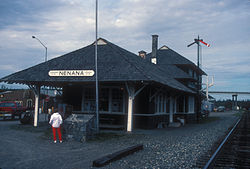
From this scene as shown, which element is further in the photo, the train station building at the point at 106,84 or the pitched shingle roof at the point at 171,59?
the pitched shingle roof at the point at 171,59

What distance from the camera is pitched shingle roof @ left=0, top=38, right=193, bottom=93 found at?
15.1 metres

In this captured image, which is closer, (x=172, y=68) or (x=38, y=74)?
(x=38, y=74)

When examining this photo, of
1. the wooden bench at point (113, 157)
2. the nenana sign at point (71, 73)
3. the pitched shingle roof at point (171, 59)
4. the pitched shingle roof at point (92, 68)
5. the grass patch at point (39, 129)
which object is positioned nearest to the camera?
the wooden bench at point (113, 157)

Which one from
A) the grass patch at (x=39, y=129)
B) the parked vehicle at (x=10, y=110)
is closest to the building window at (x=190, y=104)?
the grass patch at (x=39, y=129)

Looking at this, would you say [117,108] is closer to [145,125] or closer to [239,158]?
[145,125]

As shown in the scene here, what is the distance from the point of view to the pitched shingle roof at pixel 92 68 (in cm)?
1510

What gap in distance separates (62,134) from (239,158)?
7.45 meters

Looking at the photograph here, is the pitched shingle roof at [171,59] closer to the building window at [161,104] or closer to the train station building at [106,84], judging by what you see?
the building window at [161,104]

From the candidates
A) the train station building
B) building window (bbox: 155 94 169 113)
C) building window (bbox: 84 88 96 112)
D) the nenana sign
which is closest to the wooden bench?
the train station building

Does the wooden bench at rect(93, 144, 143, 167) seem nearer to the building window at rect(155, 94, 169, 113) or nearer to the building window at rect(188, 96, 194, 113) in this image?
the building window at rect(155, 94, 169, 113)

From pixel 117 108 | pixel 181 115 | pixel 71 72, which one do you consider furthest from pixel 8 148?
pixel 181 115

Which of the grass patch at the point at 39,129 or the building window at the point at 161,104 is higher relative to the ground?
the building window at the point at 161,104

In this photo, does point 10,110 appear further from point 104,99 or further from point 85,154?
point 85,154

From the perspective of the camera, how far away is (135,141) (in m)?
12.1
